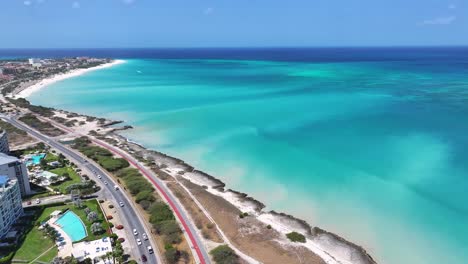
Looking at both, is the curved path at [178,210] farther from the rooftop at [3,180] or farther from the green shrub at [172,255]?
the rooftop at [3,180]

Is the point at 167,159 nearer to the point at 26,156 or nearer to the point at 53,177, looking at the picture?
the point at 53,177

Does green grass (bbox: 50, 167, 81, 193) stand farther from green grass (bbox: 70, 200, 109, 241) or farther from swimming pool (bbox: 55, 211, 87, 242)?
swimming pool (bbox: 55, 211, 87, 242)

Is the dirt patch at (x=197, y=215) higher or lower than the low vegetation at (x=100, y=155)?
lower

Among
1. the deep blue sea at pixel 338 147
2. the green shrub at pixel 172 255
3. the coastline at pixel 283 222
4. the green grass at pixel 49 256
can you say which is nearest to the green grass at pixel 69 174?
the coastline at pixel 283 222

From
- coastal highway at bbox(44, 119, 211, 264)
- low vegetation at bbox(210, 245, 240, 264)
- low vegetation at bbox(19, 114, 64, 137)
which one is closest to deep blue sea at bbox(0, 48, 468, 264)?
coastal highway at bbox(44, 119, 211, 264)

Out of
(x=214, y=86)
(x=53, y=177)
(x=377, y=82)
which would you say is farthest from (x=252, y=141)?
(x=377, y=82)

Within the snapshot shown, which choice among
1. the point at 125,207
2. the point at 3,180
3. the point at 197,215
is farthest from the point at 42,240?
the point at 197,215

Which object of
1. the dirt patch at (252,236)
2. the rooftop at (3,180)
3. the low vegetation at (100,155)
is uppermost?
the rooftop at (3,180)
